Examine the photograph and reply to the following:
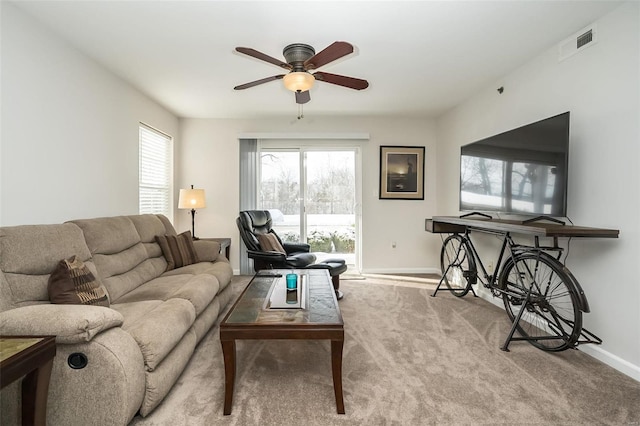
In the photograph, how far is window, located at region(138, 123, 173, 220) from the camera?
4.03 metres

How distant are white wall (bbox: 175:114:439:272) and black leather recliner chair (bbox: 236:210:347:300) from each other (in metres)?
0.96

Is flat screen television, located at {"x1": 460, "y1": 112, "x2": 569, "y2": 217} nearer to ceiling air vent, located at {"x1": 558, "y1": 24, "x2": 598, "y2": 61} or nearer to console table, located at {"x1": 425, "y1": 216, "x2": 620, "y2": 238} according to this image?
console table, located at {"x1": 425, "y1": 216, "x2": 620, "y2": 238}

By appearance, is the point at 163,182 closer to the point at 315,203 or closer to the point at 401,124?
the point at 315,203

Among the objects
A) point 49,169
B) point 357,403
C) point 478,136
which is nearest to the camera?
point 357,403

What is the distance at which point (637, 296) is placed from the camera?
6.75 ft

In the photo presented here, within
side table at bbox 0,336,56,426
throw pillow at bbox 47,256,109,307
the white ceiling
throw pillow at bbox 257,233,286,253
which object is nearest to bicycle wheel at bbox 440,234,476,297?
the white ceiling

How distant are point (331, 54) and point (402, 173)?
3.30m

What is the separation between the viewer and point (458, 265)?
3770 millimetres

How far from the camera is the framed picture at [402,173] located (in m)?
5.08

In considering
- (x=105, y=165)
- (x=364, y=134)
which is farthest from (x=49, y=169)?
(x=364, y=134)

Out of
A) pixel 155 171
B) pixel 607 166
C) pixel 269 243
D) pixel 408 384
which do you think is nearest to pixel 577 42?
pixel 607 166

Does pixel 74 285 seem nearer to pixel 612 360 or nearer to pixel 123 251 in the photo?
pixel 123 251

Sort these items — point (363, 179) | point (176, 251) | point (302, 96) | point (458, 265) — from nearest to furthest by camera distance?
point (302, 96) → point (176, 251) → point (458, 265) → point (363, 179)

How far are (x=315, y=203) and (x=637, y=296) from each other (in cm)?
382
